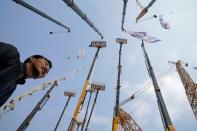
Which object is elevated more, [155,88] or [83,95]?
[155,88]

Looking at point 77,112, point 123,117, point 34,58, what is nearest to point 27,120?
point 77,112

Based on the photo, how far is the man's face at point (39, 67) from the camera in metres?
3.50

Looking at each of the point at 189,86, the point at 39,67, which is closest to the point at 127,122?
the point at 189,86

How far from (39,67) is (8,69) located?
61 centimetres

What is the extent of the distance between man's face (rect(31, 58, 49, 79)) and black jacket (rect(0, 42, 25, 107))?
0.23 m

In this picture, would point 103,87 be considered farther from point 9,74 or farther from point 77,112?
point 9,74

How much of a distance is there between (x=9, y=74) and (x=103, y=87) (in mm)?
24342

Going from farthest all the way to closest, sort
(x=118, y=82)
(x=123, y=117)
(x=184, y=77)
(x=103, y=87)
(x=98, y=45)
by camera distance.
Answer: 1. (x=123, y=117)
2. (x=184, y=77)
3. (x=103, y=87)
4. (x=98, y=45)
5. (x=118, y=82)

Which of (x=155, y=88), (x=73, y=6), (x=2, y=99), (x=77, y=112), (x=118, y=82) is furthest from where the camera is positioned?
(x=118, y=82)

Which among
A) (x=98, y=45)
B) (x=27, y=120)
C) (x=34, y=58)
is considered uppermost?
(x=98, y=45)

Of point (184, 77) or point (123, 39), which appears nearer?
point (123, 39)

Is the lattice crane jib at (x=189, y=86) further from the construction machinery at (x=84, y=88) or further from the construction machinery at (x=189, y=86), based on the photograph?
the construction machinery at (x=84, y=88)

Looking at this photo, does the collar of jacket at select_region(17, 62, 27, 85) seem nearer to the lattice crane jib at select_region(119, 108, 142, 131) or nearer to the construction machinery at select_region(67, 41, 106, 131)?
the construction machinery at select_region(67, 41, 106, 131)

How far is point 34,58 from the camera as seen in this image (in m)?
3.58
